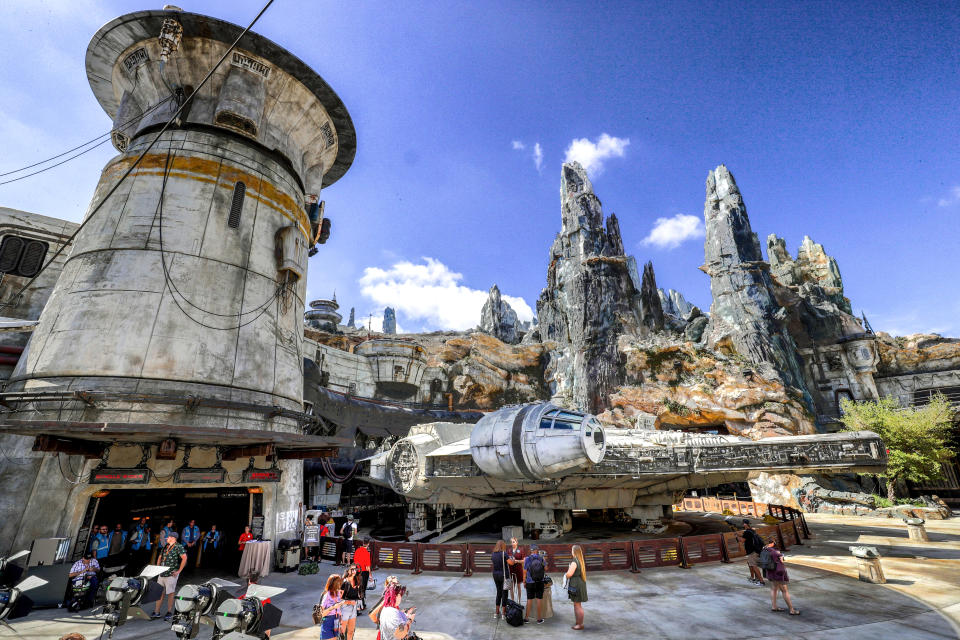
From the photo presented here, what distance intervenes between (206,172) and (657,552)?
71.1 ft

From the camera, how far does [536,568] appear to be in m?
9.30

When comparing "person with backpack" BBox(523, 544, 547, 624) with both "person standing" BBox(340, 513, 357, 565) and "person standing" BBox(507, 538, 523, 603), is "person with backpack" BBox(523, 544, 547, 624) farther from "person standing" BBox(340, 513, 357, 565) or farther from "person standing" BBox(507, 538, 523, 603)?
"person standing" BBox(340, 513, 357, 565)

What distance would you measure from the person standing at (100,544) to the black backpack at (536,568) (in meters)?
12.7

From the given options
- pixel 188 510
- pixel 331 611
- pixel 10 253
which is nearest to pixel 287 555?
pixel 331 611

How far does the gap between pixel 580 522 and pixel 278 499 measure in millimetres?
17638

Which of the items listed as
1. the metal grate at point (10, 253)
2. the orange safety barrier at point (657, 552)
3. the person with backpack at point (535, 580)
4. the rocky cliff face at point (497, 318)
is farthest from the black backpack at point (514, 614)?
the rocky cliff face at point (497, 318)

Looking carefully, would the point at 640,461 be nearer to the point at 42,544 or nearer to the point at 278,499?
the point at 278,499

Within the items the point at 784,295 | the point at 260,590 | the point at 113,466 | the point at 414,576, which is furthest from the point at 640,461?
the point at 784,295

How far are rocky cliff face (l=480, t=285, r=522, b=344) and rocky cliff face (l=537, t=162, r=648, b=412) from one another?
23704 millimetres

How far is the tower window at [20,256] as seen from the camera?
18297 mm

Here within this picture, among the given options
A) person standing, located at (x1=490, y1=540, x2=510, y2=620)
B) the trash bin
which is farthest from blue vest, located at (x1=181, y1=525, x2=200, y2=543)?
person standing, located at (x1=490, y1=540, x2=510, y2=620)

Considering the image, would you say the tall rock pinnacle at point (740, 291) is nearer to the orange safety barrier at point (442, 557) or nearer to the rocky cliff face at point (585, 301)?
the rocky cliff face at point (585, 301)

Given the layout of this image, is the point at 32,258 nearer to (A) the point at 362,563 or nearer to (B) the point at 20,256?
(B) the point at 20,256

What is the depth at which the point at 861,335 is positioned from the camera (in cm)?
5303
